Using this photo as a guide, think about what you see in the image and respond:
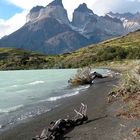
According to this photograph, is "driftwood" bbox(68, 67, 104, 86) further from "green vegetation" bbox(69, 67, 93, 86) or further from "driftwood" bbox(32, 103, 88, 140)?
"driftwood" bbox(32, 103, 88, 140)

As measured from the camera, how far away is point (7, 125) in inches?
1380

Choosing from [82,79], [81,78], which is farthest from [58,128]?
[82,79]

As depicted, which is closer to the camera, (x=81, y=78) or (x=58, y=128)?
(x=58, y=128)

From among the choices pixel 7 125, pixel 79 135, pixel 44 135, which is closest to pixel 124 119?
pixel 79 135

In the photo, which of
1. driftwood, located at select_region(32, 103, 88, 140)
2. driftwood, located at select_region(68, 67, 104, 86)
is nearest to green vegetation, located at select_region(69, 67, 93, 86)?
driftwood, located at select_region(68, 67, 104, 86)

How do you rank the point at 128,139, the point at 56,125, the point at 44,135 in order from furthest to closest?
the point at 56,125
the point at 44,135
the point at 128,139

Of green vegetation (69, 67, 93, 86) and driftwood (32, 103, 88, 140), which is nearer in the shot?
driftwood (32, 103, 88, 140)

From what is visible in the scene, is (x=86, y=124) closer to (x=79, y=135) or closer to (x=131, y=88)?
(x=79, y=135)

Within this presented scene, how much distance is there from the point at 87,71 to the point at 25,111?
36.0m

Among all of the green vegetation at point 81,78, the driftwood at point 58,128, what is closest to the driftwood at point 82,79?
the green vegetation at point 81,78

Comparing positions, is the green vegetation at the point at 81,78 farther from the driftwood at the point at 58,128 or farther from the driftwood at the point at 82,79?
the driftwood at the point at 58,128

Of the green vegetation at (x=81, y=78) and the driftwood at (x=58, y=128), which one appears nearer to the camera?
the driftwood at (x=58, y=128)

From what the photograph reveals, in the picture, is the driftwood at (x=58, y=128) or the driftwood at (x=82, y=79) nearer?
the driftwood at (x=58, y=128)

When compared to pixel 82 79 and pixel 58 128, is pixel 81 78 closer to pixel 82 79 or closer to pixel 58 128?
pixel 82 79
